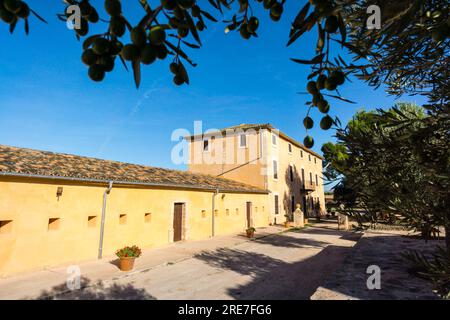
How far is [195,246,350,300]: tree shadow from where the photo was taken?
6.86 meters

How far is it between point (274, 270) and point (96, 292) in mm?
5800

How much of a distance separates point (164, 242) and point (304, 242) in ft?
27.1

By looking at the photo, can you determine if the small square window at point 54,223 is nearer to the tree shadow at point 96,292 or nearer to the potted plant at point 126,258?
the potted plant at point 126,258

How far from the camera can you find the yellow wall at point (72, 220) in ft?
26.3

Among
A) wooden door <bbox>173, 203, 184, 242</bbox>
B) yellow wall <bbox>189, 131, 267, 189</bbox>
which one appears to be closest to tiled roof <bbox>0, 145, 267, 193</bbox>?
wooden door <bbox>173, 203, 184, 242</bbox>

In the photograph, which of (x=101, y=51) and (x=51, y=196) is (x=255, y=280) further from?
(x=101, y=51)

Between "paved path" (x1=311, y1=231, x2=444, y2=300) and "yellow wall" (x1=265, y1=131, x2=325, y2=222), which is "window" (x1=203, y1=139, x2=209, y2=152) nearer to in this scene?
"yellow wall" (x1=265, y1=131, x2=325, y2=222)

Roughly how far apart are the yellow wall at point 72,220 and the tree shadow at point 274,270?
10.6 ft

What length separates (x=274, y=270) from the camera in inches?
362

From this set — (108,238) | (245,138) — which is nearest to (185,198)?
(108,238)

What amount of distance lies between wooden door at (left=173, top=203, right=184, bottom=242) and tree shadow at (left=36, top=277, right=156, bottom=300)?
696cm

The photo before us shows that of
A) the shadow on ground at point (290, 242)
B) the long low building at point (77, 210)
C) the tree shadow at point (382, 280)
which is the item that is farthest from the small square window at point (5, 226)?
the shadow on ground at point (290, 242)

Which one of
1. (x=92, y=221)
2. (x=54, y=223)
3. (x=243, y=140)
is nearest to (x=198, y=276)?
(x=92, y=221)
